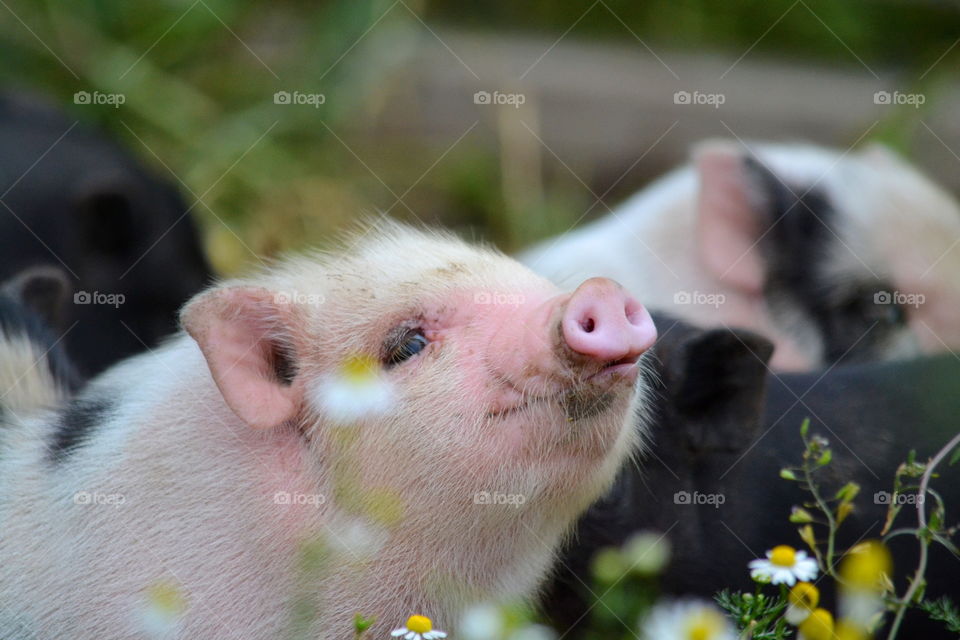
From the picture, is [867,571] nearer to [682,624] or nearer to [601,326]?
[682,624]

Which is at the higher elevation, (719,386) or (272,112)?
(272,112)

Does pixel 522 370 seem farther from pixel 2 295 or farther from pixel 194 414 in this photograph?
pixel 2 295

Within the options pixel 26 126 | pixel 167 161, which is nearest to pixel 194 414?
pixel 26 126

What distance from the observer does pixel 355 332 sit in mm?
2127

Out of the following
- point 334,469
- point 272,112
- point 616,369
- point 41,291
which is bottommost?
point 334,469

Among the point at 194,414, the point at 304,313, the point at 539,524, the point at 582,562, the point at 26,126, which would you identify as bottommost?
the point at 582,562

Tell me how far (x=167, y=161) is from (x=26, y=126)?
0.90m

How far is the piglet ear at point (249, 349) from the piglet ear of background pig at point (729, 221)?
178 cm

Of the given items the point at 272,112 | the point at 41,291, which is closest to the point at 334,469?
the point at 41,291

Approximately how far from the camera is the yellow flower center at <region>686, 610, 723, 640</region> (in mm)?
1655

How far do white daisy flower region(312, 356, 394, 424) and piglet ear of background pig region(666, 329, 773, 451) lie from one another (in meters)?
0.67

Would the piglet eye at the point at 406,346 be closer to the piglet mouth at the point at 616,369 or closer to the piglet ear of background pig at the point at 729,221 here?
the piglet mouth at the point at 616,369

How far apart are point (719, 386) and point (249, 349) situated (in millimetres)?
929

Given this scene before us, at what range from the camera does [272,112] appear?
16.7ft
